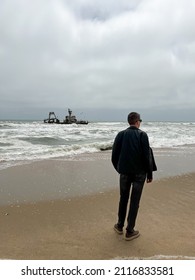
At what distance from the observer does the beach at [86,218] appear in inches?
157

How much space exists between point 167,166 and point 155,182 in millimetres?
2955

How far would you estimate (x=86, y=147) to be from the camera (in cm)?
1755

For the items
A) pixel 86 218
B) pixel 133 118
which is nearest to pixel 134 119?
pixel 133 118

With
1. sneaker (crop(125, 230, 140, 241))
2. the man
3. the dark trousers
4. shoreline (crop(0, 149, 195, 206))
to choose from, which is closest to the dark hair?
the man

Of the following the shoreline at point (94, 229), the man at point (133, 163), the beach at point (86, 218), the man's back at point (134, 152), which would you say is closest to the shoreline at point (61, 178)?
the beach at point (86, 218)

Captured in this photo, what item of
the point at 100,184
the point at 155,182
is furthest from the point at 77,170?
the point at 155,182

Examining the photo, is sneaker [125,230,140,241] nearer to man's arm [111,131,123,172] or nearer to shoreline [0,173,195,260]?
shoreline [0,173,195,260]

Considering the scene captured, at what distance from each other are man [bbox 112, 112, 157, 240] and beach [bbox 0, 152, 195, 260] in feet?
1.36

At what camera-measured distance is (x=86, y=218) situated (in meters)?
5.36

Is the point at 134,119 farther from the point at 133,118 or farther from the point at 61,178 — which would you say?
the point at 61,178

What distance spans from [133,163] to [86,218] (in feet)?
5.36

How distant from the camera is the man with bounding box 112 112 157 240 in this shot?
432 centimetres
